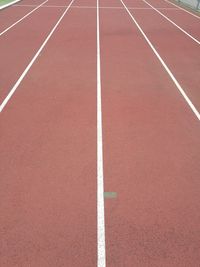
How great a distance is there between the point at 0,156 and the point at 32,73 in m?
4.72

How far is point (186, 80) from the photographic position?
9.54 m

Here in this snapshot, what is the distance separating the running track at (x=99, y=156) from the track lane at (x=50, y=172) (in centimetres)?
2

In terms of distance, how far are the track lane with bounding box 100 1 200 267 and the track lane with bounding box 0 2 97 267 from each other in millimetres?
374

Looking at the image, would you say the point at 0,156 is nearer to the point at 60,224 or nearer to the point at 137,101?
the point at 60,224

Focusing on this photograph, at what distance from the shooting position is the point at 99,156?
589cm

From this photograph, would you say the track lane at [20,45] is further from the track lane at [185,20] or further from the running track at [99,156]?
the track lane at [185,20]

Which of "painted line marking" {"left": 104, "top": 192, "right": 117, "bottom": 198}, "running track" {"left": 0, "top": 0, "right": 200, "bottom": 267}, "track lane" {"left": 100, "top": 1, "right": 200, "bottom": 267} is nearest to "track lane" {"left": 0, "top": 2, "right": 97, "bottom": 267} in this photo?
"running track" {"left": 0, "top": 0, "right": 200, "bottom": 267}

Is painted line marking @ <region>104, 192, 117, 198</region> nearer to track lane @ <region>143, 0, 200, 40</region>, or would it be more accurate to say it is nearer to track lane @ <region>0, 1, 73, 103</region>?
track lane @ <region>0, 1, 73, 103</region>

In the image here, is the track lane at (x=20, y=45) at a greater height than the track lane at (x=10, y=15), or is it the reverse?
the track lane at (x=10, y=15)

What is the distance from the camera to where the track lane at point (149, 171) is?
13.6ft

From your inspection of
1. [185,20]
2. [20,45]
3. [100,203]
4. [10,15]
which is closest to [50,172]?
[100,203]

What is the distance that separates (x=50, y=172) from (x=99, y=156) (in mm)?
1033

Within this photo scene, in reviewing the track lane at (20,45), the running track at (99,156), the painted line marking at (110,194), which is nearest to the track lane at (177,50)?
the running track at (99,156)

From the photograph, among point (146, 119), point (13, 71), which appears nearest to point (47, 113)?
point (146, 119)
